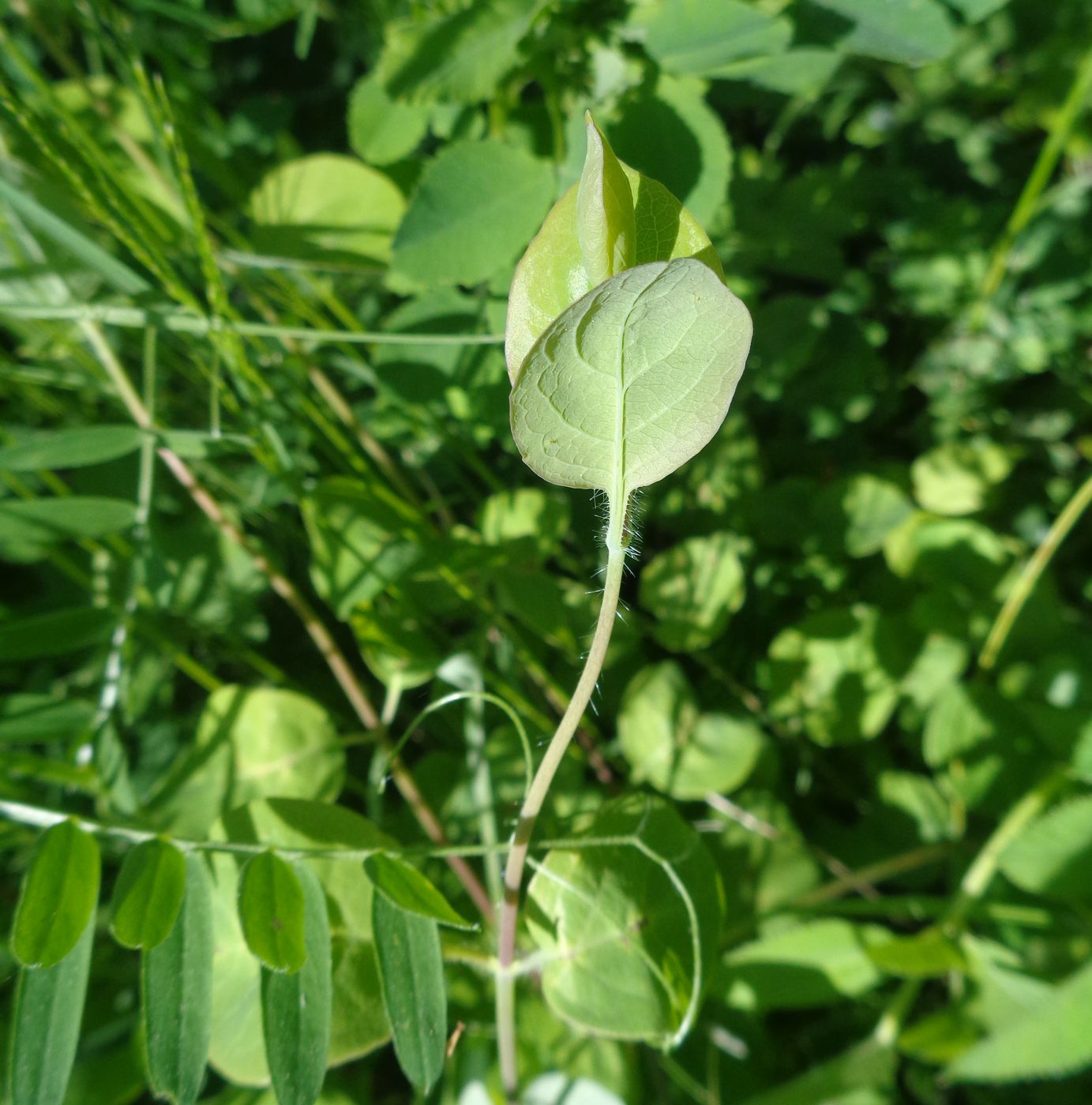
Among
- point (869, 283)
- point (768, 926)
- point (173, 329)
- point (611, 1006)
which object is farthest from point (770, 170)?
point (611, 1006)

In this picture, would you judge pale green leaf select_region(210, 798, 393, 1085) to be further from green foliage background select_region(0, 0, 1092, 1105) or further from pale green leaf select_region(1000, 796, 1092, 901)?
pale green leaf select_region(1000, 796, 1092, 901)

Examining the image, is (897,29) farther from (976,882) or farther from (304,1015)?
(304,1015)

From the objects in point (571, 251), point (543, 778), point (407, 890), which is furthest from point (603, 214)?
point (407, 890)

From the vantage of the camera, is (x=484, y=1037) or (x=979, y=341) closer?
(x=484, y=1037)

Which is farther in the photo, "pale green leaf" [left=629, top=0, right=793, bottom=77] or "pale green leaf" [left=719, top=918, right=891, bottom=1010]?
Answer: "pale green leaf" [left=719, top=918, right=891, bottom=1010]

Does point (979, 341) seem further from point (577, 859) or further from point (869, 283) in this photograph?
point (577, 859)

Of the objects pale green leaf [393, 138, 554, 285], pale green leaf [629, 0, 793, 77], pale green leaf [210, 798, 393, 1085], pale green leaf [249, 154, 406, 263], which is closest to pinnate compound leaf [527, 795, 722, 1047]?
pale green leaf [210, 798, 393, 1085]
